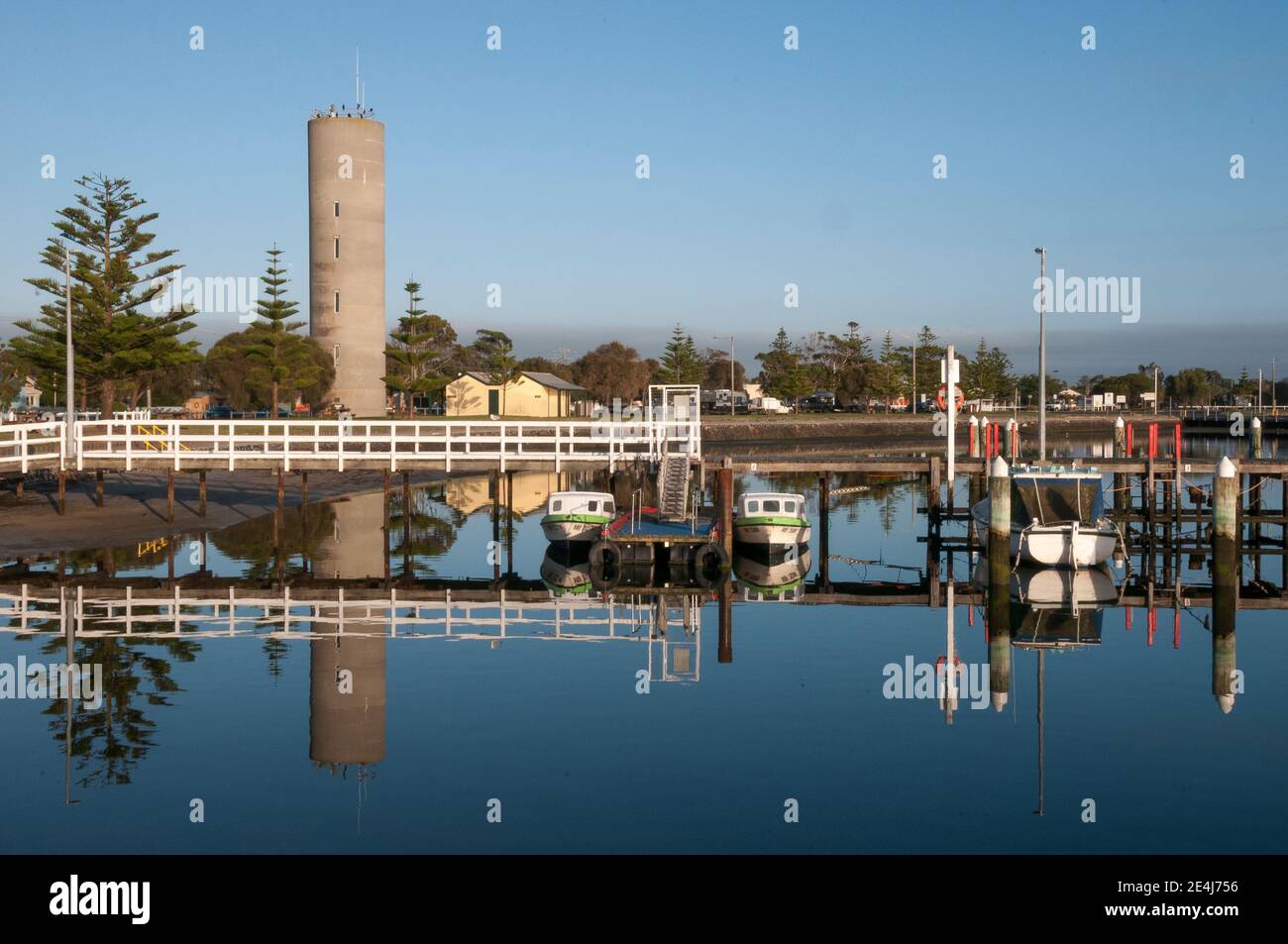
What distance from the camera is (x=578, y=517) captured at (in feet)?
125

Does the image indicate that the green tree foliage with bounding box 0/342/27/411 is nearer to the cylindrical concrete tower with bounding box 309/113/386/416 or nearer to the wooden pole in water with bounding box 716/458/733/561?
the cylindrical concrete tower with bounding box 309/113/386/416

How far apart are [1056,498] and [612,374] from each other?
378 feet

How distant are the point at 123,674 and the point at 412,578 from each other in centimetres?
1292

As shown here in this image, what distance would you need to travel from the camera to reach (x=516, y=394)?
116 metres

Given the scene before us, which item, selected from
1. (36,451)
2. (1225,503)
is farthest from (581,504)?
(36,451)

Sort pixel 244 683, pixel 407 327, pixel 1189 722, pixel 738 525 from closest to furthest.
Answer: pixel 1189 722, pixel 244 683, pixel 738 525, pixel 407 327

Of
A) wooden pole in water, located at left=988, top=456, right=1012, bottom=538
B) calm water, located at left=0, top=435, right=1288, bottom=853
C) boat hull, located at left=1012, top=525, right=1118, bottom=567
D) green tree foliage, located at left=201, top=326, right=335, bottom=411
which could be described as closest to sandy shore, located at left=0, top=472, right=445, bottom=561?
calm water, located at left=0, top=435, right=1288, bottom=853

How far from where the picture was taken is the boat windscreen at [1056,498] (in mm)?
36406

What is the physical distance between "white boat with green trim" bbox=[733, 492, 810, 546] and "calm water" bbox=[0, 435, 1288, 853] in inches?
253

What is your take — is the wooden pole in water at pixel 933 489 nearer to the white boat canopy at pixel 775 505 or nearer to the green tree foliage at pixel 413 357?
the white boat canopy at pixel 775 505

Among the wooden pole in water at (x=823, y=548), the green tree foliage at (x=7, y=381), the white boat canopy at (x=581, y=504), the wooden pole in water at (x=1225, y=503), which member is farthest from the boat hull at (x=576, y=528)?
the green tree foliage at (x=7, y=381)

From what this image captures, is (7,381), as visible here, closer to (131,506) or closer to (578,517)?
(131,506)
